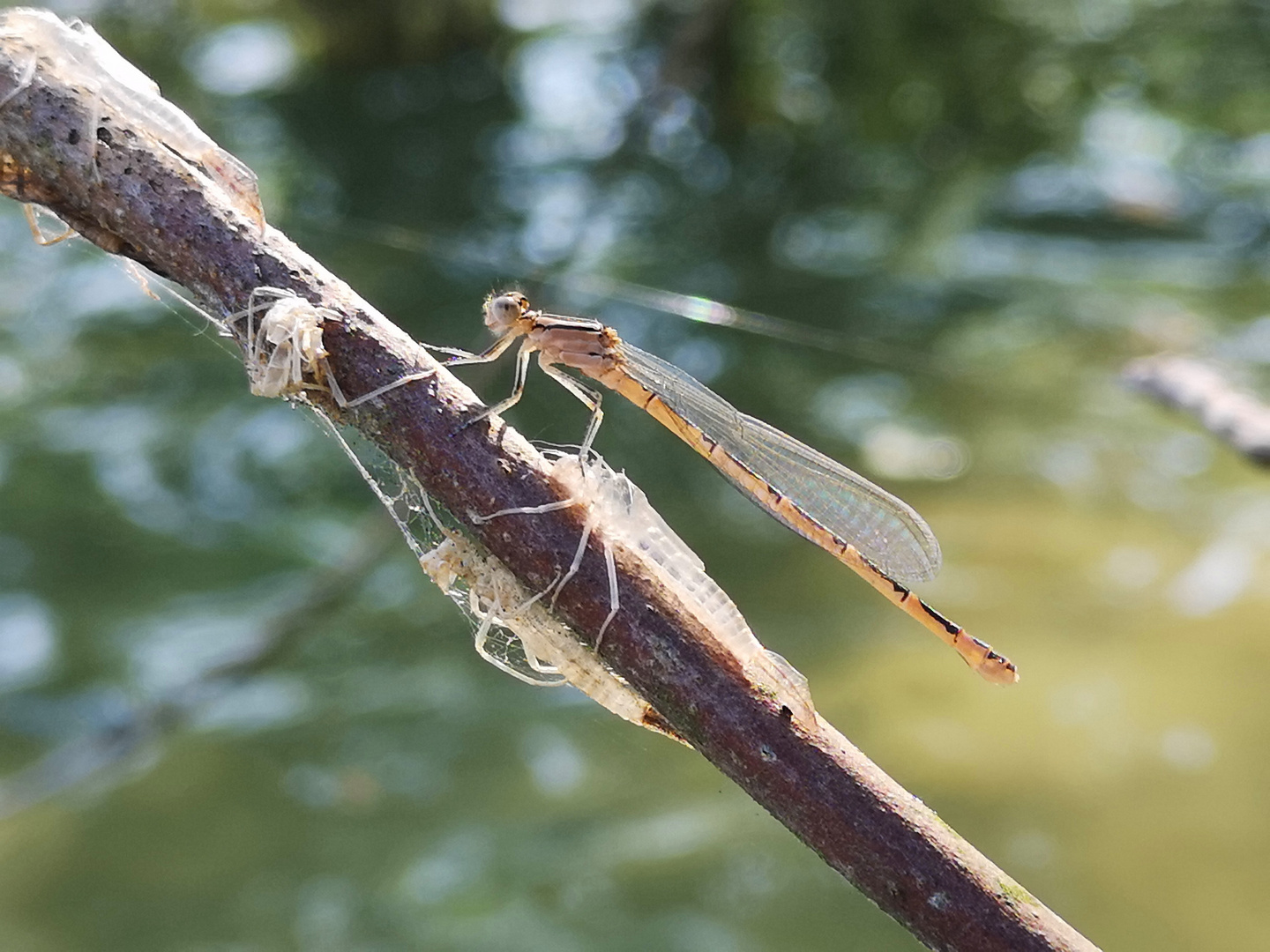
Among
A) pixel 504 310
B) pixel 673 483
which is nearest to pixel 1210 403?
pixel 504 310

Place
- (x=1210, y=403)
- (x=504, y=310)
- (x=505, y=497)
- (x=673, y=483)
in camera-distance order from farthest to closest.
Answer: (x=673, y=483) < (x=1210, y=403) < (x=504, y=310) < (x=505, y=497)

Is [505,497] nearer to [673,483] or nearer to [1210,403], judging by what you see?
[1210,403]

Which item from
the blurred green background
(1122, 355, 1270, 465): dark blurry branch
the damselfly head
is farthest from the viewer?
the blurred green background

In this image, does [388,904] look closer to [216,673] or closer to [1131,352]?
[216,673]

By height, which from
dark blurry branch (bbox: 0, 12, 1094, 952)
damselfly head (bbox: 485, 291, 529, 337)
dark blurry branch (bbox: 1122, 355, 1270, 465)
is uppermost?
dark blurry branch (bbox: 1122, 355, 1270, 465)

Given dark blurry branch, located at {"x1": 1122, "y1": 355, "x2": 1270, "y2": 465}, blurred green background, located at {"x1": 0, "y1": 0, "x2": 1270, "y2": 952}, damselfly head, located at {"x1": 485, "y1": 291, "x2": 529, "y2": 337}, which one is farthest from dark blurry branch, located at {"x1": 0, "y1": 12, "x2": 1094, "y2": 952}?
dark blurry branch, located at {"x1": 1122, "y1": 355, "x2": 1270, "y2": 465}

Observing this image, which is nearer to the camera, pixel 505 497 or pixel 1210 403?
pixel 505 497

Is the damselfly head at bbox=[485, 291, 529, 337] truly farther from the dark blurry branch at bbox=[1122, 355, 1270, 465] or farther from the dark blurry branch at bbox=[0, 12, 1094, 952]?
the dark blurry branch at bbox=[1122, 355, 1270, 465]
